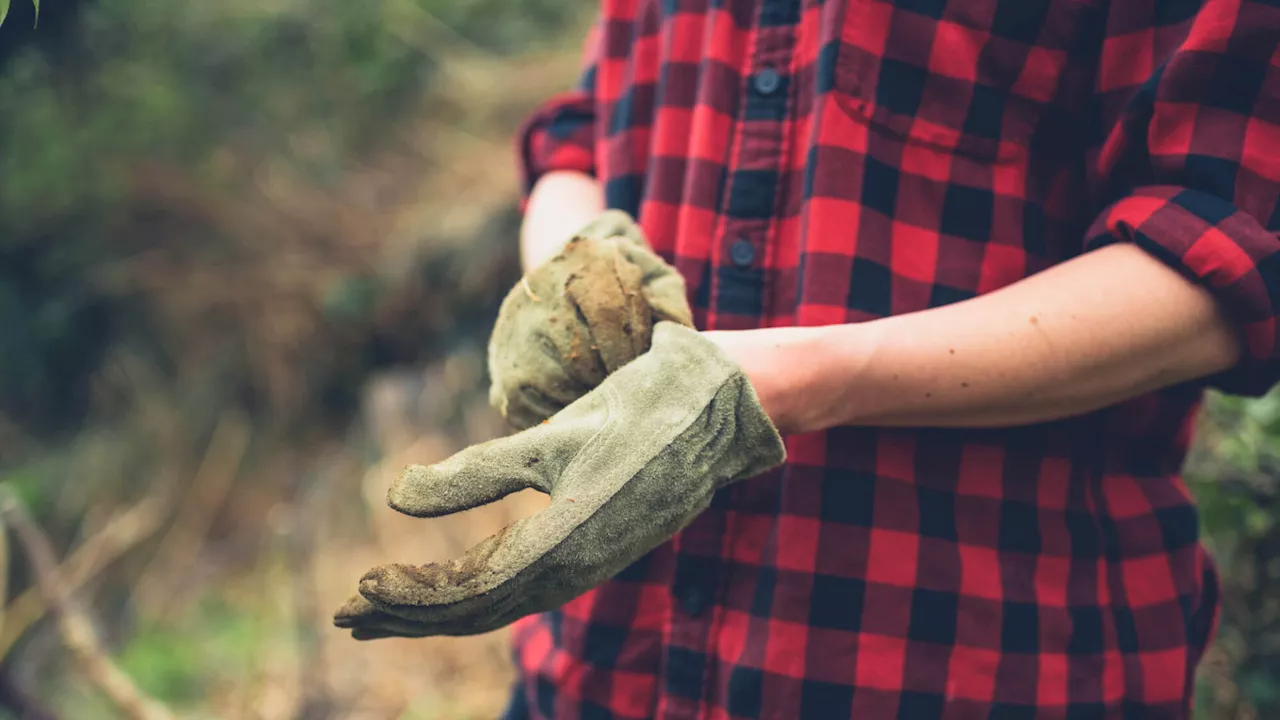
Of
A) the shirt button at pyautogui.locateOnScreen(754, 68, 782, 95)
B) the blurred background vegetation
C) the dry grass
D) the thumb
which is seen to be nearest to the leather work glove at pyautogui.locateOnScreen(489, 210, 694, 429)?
the thumb

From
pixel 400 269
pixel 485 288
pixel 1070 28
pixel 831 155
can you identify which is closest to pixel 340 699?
pixel 485 288

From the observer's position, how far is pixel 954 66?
0.85 metres

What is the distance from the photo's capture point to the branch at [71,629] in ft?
5.71

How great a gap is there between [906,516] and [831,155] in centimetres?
37

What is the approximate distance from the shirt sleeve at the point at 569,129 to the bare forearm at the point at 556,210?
2 centimetres

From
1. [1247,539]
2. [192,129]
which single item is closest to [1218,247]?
[1247,539]

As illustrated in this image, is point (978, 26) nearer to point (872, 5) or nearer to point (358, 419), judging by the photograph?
point (872, 5)

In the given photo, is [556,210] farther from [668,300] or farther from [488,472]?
[488,472]

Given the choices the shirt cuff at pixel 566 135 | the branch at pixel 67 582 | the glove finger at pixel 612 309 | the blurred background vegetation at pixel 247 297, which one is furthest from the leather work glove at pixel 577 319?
the blurred background vegetation at pixel 247 297

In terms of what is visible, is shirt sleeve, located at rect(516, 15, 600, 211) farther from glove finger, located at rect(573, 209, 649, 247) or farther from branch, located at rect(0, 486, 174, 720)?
branch, located at rect(0, 486, 174, 720)

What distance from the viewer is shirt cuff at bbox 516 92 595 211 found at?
46.6 inches

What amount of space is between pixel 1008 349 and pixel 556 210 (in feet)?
1.95

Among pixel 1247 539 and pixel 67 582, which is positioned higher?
pixel 1247 539

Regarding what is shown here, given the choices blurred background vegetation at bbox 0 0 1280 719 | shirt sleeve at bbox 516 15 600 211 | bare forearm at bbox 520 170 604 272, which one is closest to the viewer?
bare forearm at bbox 520 170 604 272
